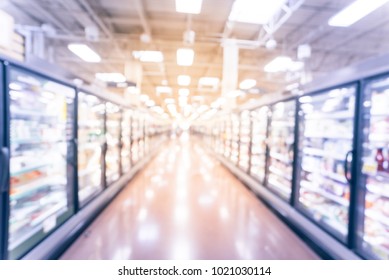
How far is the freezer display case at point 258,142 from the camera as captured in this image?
4.77 m

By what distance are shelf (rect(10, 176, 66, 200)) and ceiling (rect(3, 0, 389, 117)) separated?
2522 millimetres

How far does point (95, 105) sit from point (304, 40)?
5101 mm

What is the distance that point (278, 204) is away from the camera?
344cm

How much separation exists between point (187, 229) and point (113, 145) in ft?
8.79

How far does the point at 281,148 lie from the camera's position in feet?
13.1

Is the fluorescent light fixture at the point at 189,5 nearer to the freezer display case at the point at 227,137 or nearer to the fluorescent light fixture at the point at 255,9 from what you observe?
the fluorescent light fixture at the point at 255,9

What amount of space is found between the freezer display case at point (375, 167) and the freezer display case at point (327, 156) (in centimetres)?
17

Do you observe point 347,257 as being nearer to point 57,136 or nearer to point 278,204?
point 278,204

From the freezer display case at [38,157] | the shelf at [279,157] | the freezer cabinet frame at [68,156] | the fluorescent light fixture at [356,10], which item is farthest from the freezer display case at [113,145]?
the fluorescent light fixture at [356,10]

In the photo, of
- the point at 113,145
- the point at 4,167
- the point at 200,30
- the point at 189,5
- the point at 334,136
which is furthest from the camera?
the point at 200,30

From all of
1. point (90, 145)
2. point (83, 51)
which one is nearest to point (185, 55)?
point (83, 51)

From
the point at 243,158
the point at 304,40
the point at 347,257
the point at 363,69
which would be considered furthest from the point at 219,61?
the point at 347,257

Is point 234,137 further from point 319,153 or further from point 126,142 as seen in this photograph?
point 319,153

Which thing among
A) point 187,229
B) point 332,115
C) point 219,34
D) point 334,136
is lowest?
point 187,229
